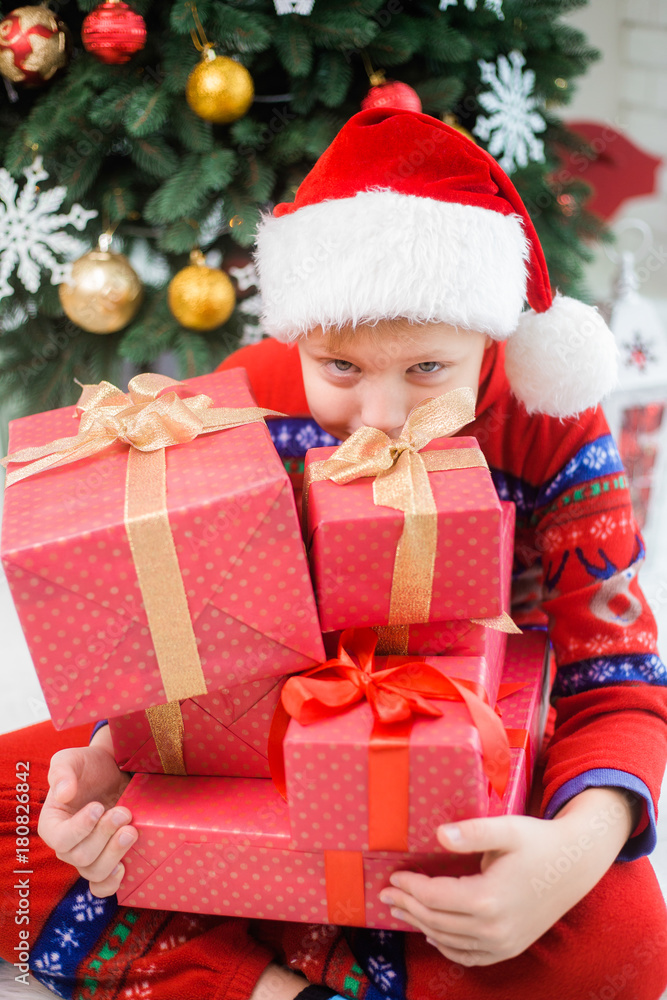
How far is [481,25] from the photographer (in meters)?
1.36

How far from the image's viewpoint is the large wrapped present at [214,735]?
72cm

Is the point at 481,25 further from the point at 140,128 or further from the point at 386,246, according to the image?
the point at 386,246

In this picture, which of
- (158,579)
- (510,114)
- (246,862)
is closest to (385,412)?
(158,579)

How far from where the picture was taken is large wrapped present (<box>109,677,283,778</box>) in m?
0.72

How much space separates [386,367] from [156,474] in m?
0.26

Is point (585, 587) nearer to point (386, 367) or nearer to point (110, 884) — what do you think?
point (386, 367)

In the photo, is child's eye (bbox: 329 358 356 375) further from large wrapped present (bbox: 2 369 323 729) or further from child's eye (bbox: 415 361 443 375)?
large wrapped present (bbox: 2 369 323 729)

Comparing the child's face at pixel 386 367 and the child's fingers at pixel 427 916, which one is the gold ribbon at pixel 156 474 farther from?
the child's fingers at pixel 427 916

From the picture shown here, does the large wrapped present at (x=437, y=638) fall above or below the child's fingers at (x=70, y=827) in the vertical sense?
above

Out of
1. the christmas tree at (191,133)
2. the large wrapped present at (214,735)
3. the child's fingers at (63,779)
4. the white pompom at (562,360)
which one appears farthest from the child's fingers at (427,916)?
the christmas tree at (191,133)

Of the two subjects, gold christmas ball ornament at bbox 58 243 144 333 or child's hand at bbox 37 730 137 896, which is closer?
child's hand at bbox 37 730 137 896

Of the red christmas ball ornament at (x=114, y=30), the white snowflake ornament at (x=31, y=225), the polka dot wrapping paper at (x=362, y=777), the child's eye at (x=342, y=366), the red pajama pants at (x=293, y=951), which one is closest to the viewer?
the polka dot wrapping paper at (x=362, y=777)

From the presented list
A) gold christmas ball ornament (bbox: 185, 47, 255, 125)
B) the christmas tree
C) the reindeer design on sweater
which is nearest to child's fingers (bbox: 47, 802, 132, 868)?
the reindeer design on sweater

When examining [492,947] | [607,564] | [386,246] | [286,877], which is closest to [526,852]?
[492,947]
